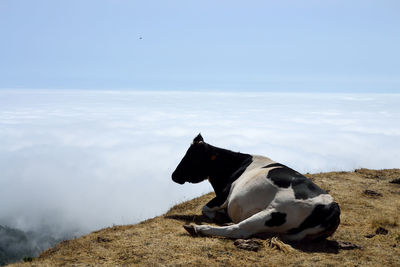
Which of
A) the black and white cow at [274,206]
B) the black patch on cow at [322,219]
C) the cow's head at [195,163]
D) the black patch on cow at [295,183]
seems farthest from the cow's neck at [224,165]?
the black patch on cow at [322,219]

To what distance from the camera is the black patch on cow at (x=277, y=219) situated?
8.23m

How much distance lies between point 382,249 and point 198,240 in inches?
159

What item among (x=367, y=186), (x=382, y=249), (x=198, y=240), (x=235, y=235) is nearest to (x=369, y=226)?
(x=382, y=249)

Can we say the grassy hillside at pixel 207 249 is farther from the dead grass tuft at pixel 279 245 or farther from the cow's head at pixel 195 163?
the cow's head at pixel 195 163

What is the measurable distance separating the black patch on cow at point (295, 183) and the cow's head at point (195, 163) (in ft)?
8.82

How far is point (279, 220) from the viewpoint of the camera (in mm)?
8242

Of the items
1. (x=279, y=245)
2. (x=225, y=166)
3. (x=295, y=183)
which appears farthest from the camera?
(x=225, y=166)

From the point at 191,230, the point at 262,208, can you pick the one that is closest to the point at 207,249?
the point at 191,230

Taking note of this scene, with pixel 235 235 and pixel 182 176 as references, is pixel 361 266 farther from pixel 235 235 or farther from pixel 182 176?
pixel 182 176

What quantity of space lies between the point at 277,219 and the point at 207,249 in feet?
5.43

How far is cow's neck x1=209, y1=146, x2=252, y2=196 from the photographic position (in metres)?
11.1

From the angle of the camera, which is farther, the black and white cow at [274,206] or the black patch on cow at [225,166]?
the black patch on cow at [225,166]

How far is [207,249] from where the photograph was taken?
790 cm

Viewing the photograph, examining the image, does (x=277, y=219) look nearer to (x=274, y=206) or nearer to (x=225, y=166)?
(x=274, y=206)
